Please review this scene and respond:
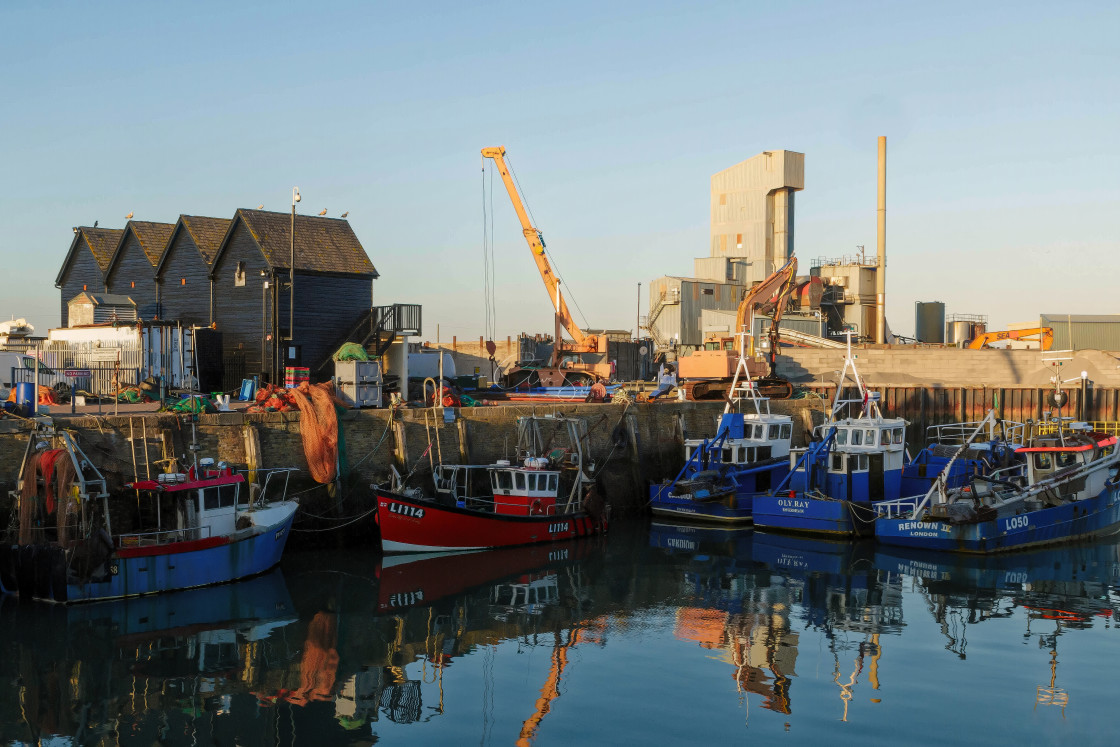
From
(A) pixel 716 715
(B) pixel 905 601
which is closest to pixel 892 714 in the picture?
(A) pixel 716 715

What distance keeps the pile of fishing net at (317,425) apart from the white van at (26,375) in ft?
26.2

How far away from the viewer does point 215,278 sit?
3778 cm

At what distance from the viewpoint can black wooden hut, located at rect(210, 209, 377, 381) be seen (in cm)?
3584

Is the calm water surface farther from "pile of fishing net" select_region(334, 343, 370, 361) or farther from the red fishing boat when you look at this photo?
"pile of fishing net" select_region(334, 343, 370, 361)

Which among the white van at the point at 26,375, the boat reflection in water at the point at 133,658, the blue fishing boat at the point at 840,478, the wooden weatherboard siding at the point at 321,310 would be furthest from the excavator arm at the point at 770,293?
the boat reflection in water at the point at 133,658

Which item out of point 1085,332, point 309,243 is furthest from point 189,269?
point 1085,332

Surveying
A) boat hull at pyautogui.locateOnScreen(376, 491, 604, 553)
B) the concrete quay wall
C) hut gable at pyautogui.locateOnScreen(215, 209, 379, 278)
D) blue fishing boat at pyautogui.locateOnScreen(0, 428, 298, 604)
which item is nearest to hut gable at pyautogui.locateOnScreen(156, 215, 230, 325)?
hut gable at pyautogui.locateOnScreen(215, 209, 379, 278)

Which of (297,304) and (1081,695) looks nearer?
(1081,695)

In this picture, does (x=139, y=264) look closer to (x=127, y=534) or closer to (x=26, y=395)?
(x=26, y=395)

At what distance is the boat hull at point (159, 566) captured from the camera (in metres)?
18.1

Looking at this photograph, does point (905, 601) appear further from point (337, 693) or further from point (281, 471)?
point (281, 471)

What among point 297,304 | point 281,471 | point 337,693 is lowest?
point 337,693

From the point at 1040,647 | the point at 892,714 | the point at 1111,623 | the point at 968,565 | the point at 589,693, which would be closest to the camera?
the point at 892,714

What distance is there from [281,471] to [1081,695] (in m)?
16.8
